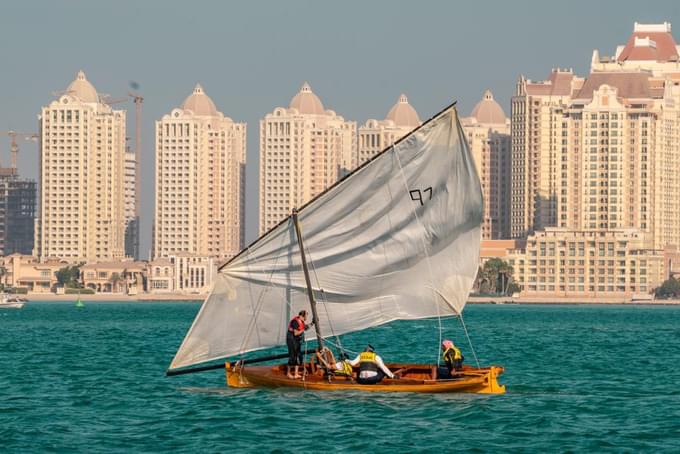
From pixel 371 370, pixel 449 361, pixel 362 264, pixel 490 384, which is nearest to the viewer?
pixel 371 370

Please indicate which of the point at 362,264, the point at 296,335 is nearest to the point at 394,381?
the point at 296,335

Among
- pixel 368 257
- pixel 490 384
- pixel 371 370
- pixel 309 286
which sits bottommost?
pixel 490 384

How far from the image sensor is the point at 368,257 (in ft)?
149

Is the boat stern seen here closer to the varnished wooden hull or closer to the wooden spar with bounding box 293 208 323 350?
the varnished wooden hull

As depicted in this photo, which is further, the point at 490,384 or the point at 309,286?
the point at 309,286

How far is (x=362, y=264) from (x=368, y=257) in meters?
0.26

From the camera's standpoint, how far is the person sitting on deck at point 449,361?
44125 millimetres

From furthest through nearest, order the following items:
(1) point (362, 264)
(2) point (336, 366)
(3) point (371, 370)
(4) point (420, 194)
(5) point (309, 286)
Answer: (1) point (362, 264) < (4) point (420, 194) < (5) point (309, 286) < (2) point (336, 366) < (3) point (371, 370)

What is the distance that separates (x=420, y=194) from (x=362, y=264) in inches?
100.0

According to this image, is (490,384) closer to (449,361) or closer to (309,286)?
(449,361)

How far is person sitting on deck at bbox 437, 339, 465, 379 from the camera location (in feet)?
145

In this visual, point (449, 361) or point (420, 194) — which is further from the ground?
point (420, 194)

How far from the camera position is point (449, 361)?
145ft

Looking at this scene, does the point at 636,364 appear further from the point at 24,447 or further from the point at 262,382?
the point at 24,447
